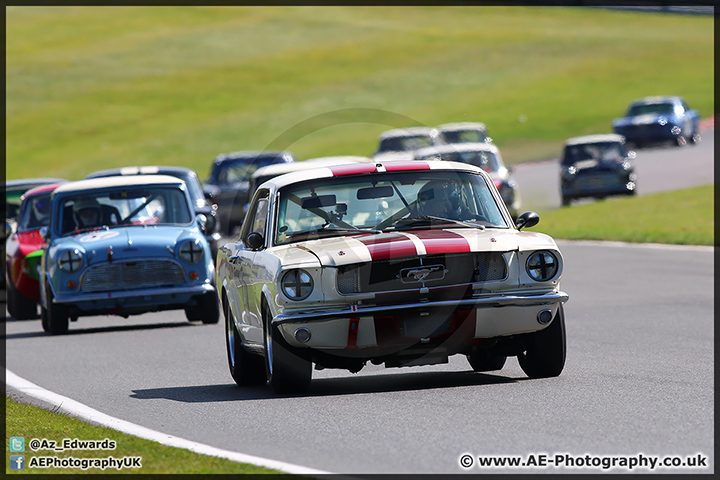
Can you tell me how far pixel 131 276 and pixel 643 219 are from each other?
15.7 m

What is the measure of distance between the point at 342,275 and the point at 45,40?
85034 millimetres

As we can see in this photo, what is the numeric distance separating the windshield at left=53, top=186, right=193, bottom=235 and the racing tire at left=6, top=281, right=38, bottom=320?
2337 mm

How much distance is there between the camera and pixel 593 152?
34.8 metres

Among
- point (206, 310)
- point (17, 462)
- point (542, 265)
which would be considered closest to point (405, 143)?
point (206, 310)

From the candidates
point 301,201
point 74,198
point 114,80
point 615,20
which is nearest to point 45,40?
point 114,80

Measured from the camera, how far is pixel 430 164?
10.1 meters

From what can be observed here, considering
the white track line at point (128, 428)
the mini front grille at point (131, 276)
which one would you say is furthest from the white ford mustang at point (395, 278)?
the mini front grille at point (131, 276)

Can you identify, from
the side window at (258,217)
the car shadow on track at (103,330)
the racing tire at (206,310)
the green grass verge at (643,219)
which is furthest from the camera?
the green grass verge at (643,219)

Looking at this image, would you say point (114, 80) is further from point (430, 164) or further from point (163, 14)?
point (430, 164)

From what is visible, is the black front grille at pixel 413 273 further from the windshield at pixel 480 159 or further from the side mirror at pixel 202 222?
the windshield at pixel 480 159

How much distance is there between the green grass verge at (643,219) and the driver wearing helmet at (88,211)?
1103 centimetres

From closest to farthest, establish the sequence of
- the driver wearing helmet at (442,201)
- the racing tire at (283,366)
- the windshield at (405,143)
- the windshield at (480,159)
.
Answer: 1. the racing tire at (283,366)
2. the driver wearing helmet at (442,201)
3. the windshield at (480,159)
4. the windshield at (405,143)

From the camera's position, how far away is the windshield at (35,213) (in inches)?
723

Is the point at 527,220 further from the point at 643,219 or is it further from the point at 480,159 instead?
the point at 643,219
